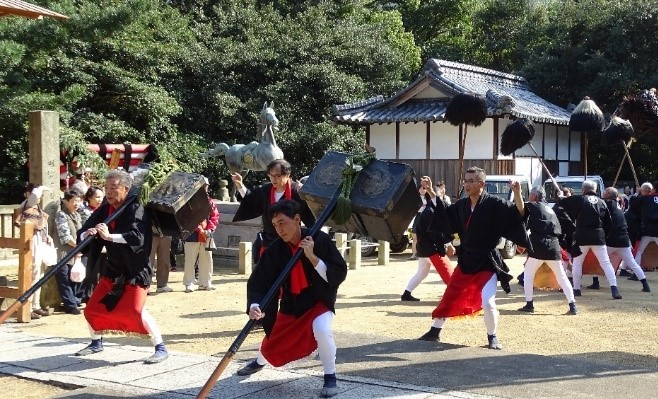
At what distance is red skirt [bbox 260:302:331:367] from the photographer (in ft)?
16.8

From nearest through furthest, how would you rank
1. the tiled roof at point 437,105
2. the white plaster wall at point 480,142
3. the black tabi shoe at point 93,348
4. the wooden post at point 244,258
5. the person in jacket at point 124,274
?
the person in jacket at point 124,274 → the black tabi shoe at point 93,348 → the wooden post at point 244,258 → the tiled roof at point 437,105 → the white plaster wall at point 480,142

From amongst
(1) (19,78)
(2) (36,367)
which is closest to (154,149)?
(1) (19,78)

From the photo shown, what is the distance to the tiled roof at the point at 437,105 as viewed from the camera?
2056 centimetres

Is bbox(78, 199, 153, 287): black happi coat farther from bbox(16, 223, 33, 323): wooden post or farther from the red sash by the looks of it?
bbox(16, 223, 33, 323): wooden post

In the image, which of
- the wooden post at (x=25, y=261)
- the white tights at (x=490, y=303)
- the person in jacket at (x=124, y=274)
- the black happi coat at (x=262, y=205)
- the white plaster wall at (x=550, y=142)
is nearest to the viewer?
the person in jacket at (x=124, y=274)

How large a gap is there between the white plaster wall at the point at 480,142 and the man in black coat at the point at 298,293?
53.2 ft

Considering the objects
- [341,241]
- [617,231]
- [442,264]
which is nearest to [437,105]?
[341,241]

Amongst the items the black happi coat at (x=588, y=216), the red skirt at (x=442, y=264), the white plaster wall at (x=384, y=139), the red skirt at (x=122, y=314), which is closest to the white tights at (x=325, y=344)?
the red skirt at (x=122, y=314)

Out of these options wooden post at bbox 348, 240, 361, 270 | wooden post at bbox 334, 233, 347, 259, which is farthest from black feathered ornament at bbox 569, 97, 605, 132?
wooden post at bbox 334, 233, 347, 259

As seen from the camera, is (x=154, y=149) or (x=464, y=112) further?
(x=154, y=149)

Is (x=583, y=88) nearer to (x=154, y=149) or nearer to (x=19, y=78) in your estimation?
(x=154, y=149)

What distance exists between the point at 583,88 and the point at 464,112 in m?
18.8

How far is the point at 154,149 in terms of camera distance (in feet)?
59.4

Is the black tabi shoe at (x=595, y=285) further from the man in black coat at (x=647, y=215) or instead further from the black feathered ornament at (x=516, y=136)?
the black feathered ornament at (x=516, y=136)
